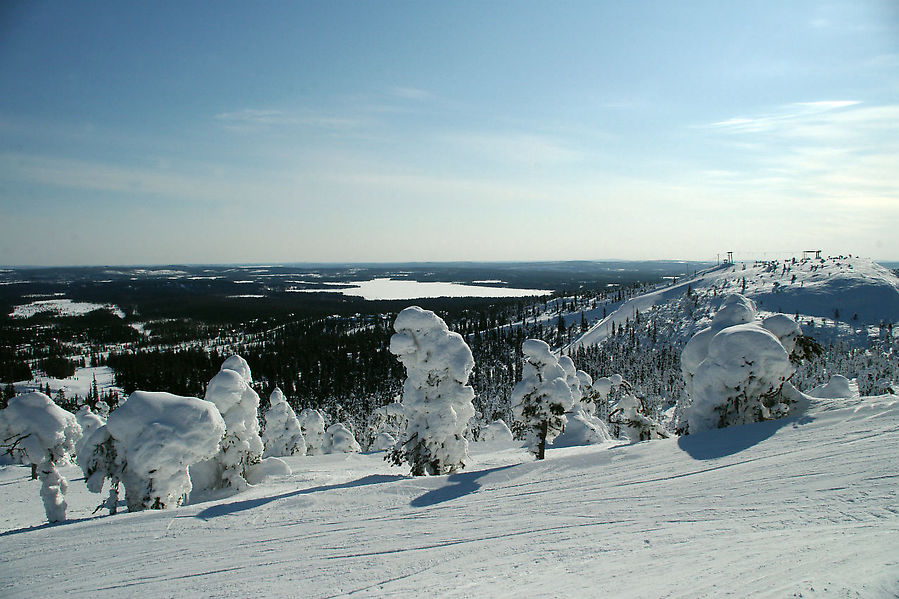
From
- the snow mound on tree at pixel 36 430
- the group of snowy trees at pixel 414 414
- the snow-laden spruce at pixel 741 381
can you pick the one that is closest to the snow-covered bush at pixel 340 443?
the group of snowy trees at pixel 414 414

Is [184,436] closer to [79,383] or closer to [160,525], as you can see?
[160,525]

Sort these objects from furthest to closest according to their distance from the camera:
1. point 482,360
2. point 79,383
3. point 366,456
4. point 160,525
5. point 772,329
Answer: point 482,360 < point 79,383 < point 366,456 < point 772,329 < point 160,525

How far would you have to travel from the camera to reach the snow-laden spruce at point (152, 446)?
46.0ft

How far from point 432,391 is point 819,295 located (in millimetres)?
203636

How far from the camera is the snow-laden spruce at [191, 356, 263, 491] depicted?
20.7 m

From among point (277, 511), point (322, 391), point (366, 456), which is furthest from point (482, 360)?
point (277, 511)

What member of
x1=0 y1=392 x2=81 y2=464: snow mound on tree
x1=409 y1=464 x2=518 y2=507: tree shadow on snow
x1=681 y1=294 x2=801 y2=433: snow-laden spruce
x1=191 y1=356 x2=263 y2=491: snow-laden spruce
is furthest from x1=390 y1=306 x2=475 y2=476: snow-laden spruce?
x1=0 y1=392 x2=81 y2=464: snow mound on tree

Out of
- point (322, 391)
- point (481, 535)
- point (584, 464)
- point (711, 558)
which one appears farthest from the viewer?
point (322, 391)

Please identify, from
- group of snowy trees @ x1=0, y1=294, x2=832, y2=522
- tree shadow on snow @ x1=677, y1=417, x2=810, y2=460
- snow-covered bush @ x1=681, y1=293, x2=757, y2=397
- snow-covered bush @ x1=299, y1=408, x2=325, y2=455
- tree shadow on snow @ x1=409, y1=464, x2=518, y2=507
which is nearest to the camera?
tree shadow on snow @ x1=409, y1=464, x2=518, y2=507

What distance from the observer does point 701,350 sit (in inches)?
733

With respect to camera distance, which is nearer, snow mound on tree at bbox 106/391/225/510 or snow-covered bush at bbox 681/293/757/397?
snow mound on tree at bbox 106/391/225/510

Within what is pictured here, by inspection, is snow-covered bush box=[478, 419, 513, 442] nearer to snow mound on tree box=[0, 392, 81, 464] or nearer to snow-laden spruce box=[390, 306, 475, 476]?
snow-laden spruce box=[390, 306, 475, 476]

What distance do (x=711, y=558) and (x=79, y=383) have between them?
144 meters

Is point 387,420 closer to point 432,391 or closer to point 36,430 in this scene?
point 432,391
